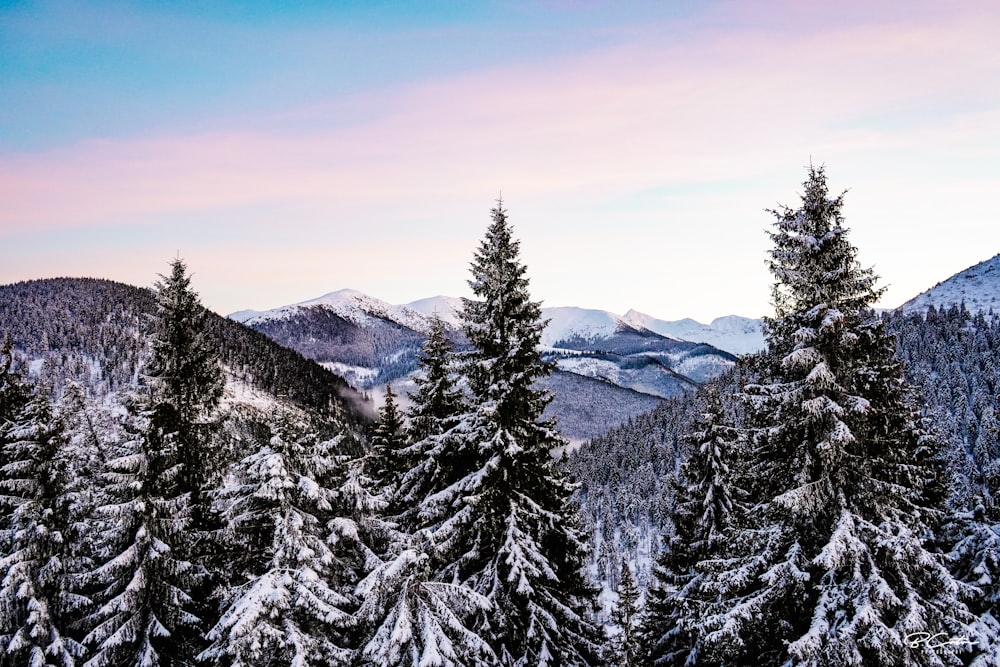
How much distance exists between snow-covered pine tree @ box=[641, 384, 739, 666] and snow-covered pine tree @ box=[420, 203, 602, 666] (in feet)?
20.6

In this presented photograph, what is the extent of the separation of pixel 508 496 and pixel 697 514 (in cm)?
989

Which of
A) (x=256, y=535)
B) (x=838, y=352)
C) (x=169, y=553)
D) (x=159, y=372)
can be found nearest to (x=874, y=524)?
(x=838, y=352)

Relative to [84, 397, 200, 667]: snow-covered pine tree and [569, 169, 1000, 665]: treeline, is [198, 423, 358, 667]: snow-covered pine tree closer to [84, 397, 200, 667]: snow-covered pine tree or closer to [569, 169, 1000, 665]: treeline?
[84, 397, 200, 667]: snow-covered pine tree

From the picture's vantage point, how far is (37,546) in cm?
1792

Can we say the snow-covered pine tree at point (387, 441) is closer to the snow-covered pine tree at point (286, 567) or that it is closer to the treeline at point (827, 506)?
the snow-covered pine tree at point (286, 567)

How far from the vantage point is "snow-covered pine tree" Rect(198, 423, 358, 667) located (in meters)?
13.9

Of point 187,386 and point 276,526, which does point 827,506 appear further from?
point 187,386

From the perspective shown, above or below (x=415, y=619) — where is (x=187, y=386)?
above

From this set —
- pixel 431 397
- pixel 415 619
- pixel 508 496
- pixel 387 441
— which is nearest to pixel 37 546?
pixel 387 441

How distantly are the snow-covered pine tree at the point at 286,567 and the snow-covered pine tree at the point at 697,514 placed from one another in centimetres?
1199

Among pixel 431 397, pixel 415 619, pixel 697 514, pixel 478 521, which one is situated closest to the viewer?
pixel 415 619

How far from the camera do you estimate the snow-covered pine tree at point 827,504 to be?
12.5 m

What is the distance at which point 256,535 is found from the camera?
1562cm

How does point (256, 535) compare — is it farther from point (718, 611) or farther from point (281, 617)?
point (718, 611)
